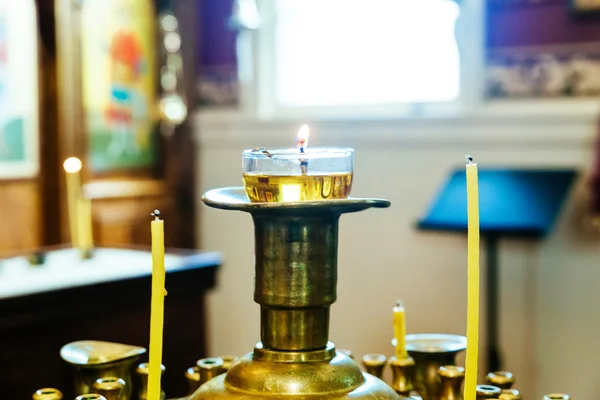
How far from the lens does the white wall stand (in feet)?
9.59

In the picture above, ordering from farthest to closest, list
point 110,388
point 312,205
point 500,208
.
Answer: point 500,208 → point 110,388 → point 312,205

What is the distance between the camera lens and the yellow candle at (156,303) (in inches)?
22.4

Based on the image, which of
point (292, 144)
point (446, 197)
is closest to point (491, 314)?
point (446, 197)

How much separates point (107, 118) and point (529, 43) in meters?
1.66

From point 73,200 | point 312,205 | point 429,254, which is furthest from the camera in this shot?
A: point 429,254

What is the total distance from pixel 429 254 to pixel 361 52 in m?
0.87

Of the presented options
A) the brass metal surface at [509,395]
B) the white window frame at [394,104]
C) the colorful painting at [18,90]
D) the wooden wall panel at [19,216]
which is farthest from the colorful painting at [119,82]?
the brass metal surface at [509,395]

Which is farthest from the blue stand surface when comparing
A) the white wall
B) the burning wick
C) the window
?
the burning wick

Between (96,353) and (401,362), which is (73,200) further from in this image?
(401,362)

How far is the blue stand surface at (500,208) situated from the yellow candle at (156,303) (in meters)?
1.90

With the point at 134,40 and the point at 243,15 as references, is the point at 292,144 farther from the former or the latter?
the point at 134,40

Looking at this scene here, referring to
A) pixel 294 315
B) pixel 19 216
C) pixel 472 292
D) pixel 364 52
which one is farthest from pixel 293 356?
pixel 364 52

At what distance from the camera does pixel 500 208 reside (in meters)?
2.50

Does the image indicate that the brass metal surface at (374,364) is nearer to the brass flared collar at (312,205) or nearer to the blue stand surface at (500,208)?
the brass flared collar at (312,205)
